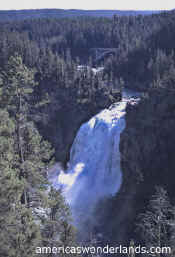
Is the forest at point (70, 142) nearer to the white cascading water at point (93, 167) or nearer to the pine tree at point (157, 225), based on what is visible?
the pine tree at point (157, 225)

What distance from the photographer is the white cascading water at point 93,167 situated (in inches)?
1230

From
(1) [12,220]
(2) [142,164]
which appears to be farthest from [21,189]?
(2) [142,164]

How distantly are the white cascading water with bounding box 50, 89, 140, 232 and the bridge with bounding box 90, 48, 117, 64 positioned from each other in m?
48.6

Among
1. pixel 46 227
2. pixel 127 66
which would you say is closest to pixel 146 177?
pixel 46 227

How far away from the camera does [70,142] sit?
43781mm

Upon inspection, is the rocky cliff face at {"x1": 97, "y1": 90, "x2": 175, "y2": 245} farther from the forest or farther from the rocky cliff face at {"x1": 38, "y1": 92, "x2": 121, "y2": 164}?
the rocky cliff face at {"x1": 38, "y1": 92, "x2": 121, "y2": 164}

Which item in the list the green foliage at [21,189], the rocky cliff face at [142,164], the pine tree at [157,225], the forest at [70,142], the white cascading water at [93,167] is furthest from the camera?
the white cascading water at [93,167]

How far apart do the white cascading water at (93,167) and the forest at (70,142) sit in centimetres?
155

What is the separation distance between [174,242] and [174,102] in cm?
1713

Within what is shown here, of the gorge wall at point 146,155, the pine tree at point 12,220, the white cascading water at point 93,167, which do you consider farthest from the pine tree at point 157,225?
the white cascading water at point 93,167

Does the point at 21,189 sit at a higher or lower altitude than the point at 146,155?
higher

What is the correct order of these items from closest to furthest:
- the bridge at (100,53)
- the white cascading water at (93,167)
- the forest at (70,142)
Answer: the forest at (70,142)
the white cascading water at (93,167)
the bridge at (100,53)

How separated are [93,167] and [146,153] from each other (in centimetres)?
733

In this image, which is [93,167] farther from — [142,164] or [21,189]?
[21,189]
